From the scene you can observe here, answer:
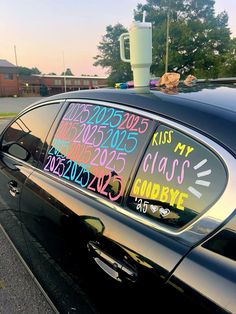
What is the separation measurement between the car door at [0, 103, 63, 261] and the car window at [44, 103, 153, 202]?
224 mm

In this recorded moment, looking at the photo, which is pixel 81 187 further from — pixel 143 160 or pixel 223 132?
pixel 223 132

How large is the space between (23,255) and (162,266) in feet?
4.94

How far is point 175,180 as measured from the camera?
4.21 ft

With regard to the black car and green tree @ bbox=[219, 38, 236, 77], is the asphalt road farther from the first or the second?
the black car

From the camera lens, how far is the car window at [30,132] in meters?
2.27

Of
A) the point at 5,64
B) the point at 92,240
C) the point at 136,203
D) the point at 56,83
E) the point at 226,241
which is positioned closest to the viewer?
the point at 226,241

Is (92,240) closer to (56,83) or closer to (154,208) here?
(154,208)

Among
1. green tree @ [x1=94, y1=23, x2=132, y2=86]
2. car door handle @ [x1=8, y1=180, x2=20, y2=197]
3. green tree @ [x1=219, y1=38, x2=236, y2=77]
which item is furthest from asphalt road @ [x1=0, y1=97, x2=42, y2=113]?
car door handle @ [x1=8, y1=180, x2=20, y2=197]

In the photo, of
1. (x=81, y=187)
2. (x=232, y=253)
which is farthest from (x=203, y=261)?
(x=81, y=187)

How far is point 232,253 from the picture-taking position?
1041 millimetres

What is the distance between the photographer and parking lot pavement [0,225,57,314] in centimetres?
228

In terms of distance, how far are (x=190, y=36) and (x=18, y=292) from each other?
33711 millimetres

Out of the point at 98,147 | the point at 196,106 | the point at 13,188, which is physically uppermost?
the point at 196,106

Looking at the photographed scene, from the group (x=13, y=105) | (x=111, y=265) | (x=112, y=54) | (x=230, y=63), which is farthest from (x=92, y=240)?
(x=112, y=54)
